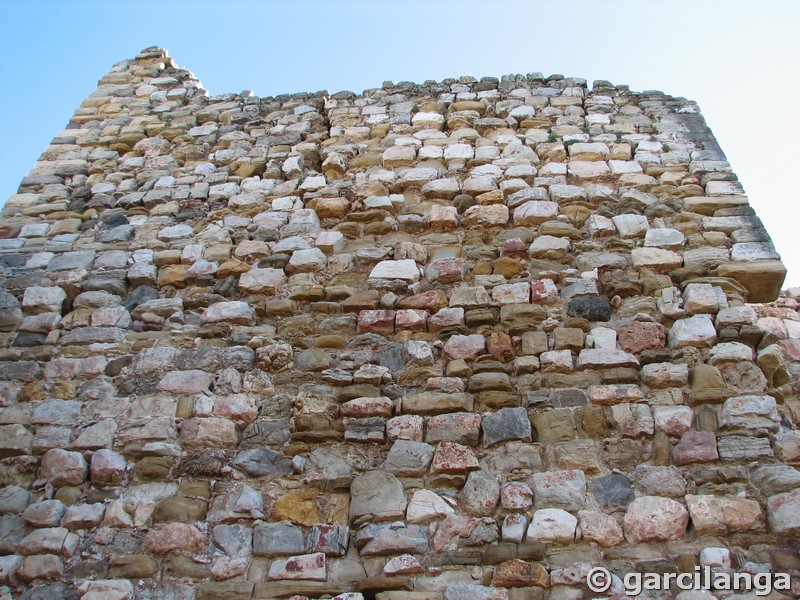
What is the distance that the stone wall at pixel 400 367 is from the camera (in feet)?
8.96

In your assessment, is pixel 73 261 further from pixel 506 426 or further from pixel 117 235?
pixel 506 426

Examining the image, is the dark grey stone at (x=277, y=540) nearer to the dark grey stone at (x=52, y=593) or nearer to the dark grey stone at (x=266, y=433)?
the dark grey stone at (x=266, y=433)

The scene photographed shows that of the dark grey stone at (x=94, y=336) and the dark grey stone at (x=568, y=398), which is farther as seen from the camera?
the dark grey stone at (x=94, y=336)

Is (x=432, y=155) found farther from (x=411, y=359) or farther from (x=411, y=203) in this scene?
(x=411, y=359)

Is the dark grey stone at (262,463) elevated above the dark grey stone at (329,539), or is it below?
above

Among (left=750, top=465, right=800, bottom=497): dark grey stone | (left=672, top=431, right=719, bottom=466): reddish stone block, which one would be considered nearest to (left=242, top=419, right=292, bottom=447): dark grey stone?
(left=672, top=431, right=719, bottom=466): reddish stone block

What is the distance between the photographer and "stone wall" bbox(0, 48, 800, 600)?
8.96 feet

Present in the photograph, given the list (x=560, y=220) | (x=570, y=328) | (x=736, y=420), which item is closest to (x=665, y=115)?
(x=560, y=220)

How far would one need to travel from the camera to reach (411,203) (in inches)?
178

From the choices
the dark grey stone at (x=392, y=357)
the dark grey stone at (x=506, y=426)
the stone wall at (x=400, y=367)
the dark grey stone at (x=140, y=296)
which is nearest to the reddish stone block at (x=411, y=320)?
the stone wall at (x=400, y=367)

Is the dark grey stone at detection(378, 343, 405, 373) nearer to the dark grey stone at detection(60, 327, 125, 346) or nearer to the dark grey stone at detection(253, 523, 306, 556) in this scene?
the dark grey stone at detection(253, 523, 306, 556)

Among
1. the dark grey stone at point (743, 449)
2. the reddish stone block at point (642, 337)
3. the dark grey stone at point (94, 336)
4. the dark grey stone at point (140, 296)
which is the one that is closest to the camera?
the dark grey stone at point (743, 449)

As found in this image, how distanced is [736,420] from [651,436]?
32 centimetres

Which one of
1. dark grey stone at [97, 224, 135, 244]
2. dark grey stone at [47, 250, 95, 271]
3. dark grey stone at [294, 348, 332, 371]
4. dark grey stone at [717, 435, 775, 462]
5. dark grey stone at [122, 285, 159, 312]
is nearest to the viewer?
dark grey stone at [717, 435, 775, 462]
